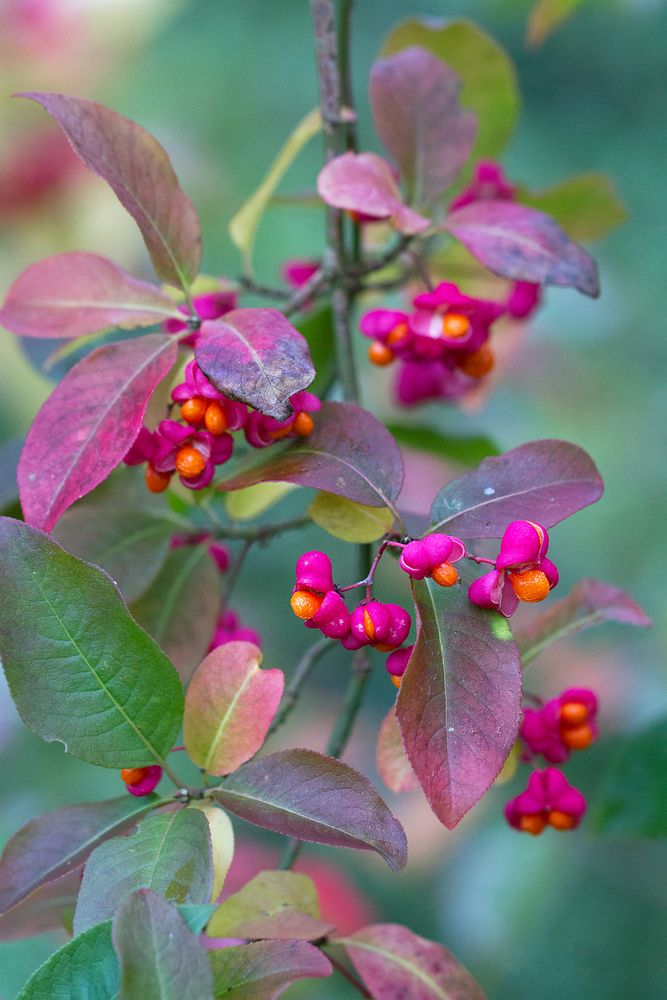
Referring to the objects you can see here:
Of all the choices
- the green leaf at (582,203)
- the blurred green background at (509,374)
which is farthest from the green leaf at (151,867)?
the blurred green background at (509,374)

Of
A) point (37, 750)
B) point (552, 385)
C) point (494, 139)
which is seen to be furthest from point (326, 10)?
point (37, 750)

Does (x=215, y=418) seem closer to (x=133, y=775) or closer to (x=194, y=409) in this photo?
(x=194, y=409)

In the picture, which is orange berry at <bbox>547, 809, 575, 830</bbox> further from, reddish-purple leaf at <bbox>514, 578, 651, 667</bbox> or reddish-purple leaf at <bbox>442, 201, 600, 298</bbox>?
reddish-purple leaf at <bbox>442, 201, 600, 298</bbox>

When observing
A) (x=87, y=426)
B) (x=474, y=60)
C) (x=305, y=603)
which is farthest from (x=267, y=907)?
(x=474, y=60)

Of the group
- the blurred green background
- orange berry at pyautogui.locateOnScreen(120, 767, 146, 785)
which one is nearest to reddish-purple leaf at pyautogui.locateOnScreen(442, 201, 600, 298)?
orange berry at pyautogui.locateOnScreen(120, 767, 146, 785)

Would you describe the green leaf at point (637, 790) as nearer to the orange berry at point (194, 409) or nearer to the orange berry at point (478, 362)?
the orange berry at point (478, 362)

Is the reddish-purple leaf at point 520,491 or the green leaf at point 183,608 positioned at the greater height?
the reddish-purple leaf at point 520,491
